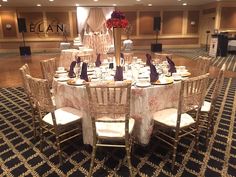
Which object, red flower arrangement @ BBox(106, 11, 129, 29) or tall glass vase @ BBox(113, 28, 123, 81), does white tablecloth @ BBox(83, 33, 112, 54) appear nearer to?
tall glass vase @ BBox(113, 28, 123, 81)

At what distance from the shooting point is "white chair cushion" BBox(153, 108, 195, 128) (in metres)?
2.19

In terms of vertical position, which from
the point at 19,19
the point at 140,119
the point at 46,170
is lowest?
the point at 46,170

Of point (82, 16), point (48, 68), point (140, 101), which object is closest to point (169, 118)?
point (140, 101)

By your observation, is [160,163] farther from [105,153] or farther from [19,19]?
[19,19]

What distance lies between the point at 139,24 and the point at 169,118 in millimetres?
12171

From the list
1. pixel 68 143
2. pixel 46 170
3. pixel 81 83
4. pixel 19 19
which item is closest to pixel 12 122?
pixel 68 143

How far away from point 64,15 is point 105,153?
12159mm

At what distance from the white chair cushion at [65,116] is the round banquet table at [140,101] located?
0.20 ft

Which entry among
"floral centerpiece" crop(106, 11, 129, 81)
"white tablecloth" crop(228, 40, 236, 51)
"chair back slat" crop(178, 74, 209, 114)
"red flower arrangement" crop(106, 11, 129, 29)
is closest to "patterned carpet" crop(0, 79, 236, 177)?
"chair back slat" crop(178, 74, 209, 114)

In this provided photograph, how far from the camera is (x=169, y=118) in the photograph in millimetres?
2264

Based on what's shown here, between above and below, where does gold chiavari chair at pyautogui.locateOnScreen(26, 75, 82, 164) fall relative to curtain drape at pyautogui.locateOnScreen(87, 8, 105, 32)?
below

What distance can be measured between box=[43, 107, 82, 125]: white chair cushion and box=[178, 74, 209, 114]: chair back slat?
3.76 ft

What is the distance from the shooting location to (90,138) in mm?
2471

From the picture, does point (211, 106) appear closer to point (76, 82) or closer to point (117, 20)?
point (117, 20)
